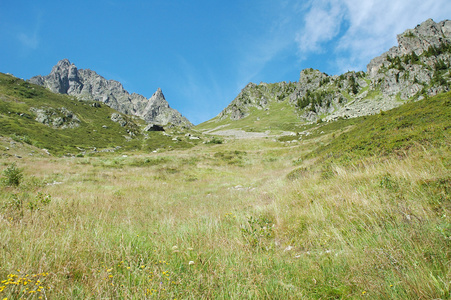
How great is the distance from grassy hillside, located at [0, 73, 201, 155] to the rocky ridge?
279 feet

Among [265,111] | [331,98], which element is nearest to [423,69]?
[331,98]

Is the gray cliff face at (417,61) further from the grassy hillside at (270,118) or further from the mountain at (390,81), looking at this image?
the grassy hillside at (270,118)

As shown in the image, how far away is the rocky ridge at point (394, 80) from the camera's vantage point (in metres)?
82.1

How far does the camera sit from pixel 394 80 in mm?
91000

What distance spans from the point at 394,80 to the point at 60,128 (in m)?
142

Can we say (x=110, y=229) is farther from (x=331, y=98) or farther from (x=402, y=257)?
(x=331, y=98)

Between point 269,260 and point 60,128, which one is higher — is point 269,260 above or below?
below

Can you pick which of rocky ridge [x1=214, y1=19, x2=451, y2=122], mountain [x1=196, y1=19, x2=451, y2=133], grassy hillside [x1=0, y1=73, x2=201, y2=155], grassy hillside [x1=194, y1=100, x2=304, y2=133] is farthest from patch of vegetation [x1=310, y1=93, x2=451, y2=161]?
grassy hillside [x1=194, y1=100, x2=304, y2=133]

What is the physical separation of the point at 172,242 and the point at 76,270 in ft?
4.92

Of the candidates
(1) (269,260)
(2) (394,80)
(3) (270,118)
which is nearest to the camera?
(1) (269,260)

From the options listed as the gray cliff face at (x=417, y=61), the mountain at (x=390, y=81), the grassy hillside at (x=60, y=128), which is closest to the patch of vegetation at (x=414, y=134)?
the grassy hillside at (x=60, y=128)

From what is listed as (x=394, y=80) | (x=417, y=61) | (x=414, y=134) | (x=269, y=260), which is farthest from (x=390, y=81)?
(x=269, y=260)

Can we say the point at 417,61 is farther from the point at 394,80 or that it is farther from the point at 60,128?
the point at 60,128

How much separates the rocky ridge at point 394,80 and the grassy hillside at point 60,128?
85.2 metres
